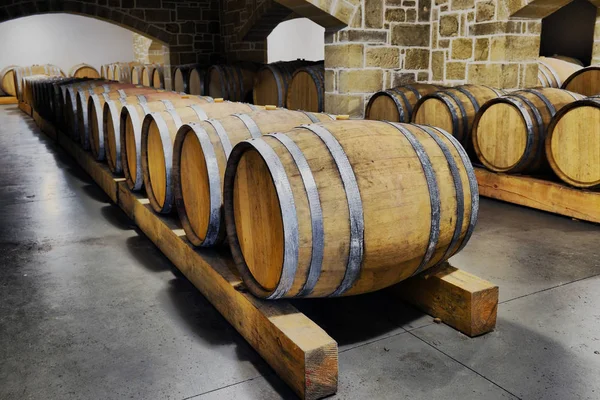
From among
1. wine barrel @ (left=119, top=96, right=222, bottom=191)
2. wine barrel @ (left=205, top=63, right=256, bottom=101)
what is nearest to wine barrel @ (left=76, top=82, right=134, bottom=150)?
wine barrel @ (left=119, top=96, right=222, bottom=191)

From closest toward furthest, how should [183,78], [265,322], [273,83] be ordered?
[265,322] → [273,83] → [183,78]

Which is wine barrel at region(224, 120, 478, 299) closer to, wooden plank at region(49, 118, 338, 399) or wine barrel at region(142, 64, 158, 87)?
wooden plank at region(49, 118, 338, 399)

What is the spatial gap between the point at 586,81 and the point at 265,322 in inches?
200

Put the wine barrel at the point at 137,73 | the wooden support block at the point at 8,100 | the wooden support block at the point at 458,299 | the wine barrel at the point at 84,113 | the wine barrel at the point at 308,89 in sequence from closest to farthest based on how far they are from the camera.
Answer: the wooden support block at the point at 458,299, the wine barrel at the point at 84,113, the wine barrel at the point at 308,89, the wine barrel at the point at 137,73, the wooden support block at the point at 8,100

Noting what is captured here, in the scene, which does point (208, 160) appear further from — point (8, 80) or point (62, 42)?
point (62, 42)

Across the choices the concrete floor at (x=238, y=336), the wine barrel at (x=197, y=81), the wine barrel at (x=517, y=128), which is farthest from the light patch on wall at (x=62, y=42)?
the wine barrel at (x=517, y=128)

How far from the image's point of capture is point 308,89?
6457 mm

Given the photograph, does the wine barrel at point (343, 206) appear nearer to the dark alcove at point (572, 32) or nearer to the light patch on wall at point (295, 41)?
the dark alcove at point (572, 32)

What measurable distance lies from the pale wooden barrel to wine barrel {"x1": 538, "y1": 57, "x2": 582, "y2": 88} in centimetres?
423

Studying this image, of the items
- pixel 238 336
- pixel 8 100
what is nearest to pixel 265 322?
pixel 238 336

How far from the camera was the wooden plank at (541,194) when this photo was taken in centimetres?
364

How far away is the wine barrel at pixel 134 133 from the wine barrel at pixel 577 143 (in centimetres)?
254

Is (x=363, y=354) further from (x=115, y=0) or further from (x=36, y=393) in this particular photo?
(x=115, y=0)

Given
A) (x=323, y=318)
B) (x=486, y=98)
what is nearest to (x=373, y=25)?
(x=486, y=98)
